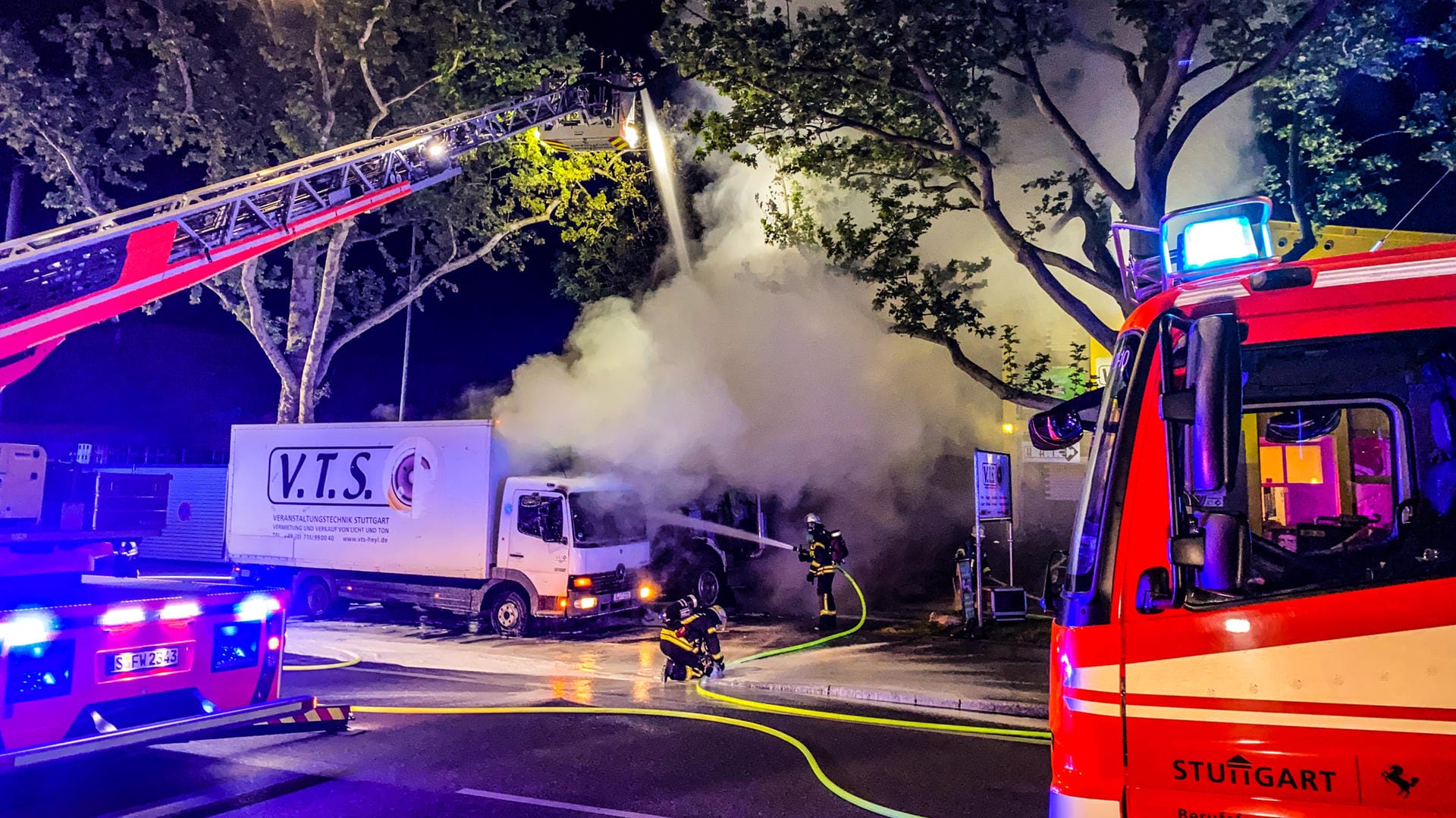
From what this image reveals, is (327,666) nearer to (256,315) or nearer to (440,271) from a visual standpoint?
(256,315)

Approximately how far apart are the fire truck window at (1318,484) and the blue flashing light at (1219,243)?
573mm

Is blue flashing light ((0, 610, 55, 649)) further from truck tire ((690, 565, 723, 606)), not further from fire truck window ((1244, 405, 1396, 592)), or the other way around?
truck tire ((690, 565, 723, 606))

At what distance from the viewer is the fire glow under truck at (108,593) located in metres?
4.98

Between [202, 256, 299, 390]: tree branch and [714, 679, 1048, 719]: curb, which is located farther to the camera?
[202, 256, 299, 390]: tree branch

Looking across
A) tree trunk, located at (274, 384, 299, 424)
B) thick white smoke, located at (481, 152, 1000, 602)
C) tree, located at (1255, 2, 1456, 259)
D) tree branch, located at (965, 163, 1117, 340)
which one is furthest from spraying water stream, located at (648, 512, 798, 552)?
tree trunk, located at (274, 384, 299, 424)

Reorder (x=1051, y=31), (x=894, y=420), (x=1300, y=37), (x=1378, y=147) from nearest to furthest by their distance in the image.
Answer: (x=1300, y=37)
(x=1051, y=31)
(x=1378, y=147)
(x=894, y=420)

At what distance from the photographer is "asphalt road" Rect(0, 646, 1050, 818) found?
5324mm

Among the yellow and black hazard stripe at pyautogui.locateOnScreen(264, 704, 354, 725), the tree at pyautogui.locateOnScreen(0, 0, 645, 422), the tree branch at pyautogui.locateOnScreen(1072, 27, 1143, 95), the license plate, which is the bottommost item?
the yellow and black hazard stripe at pyautogui.locateOnScreen(264, 704, 354, 725)

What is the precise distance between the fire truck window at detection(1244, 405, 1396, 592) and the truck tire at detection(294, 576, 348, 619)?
13.1 meters

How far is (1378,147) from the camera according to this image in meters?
13.4

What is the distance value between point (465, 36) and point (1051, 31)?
992 cm

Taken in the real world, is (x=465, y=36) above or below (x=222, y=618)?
above

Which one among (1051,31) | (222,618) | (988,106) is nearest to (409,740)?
(222,618)

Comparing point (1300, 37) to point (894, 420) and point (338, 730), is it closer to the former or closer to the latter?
point (894, 420)
